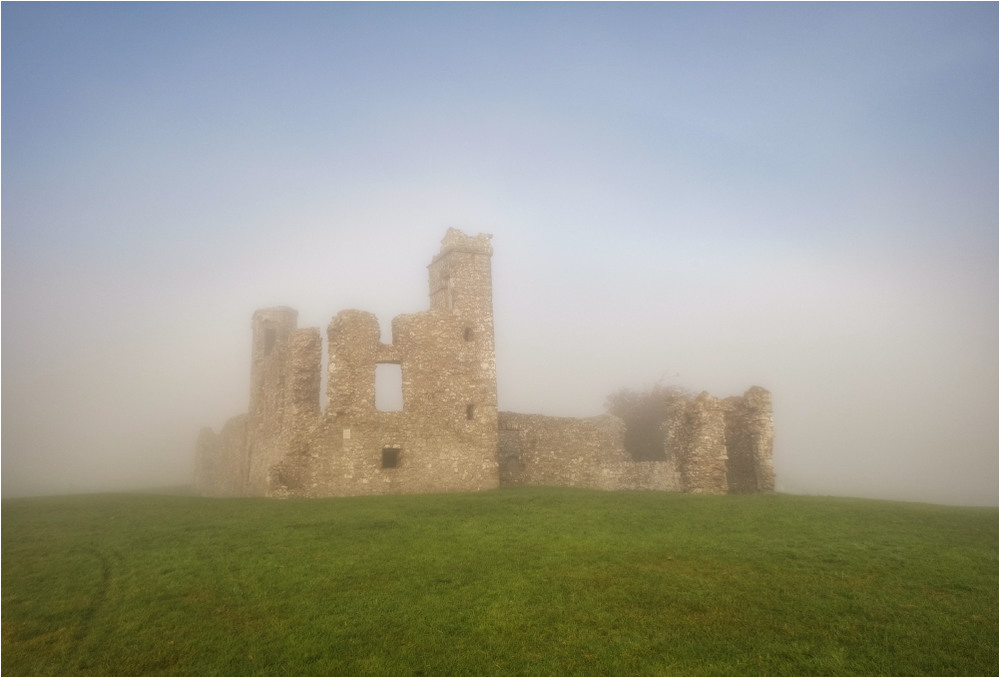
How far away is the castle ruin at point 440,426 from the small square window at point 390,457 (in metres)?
0.04

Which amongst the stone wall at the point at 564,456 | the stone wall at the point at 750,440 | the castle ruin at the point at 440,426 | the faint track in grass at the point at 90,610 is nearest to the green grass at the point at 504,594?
the faint track in grass at the point at 90,610

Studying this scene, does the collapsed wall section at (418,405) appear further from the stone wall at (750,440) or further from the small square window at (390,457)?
the stone wall at (750,440)

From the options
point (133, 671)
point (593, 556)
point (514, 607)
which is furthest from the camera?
point (593, 556)

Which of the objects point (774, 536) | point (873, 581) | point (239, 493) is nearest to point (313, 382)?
point (239, 493)

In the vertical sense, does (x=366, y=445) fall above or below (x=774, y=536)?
above

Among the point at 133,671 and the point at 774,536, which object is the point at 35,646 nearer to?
the point at 133,671

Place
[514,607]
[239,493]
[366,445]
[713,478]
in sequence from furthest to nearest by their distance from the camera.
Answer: [239,493]
[713,478]
[366,445]
[514,607]

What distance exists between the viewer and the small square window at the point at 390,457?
898 inches

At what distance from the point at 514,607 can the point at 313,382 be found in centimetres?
1502

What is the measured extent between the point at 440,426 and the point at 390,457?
2.14 meters

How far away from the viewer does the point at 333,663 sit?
8.10m

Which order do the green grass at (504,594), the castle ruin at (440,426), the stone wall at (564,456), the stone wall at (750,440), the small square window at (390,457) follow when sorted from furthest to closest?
the stone wall at (564,456) < the stone wall at (750,440) < the small square window at (390,457) < the castle ruin at (440,426) < the green grass at (504,594)

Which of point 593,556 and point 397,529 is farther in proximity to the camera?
point 397,529

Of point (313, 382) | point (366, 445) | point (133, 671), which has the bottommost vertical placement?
point (133, 671)
